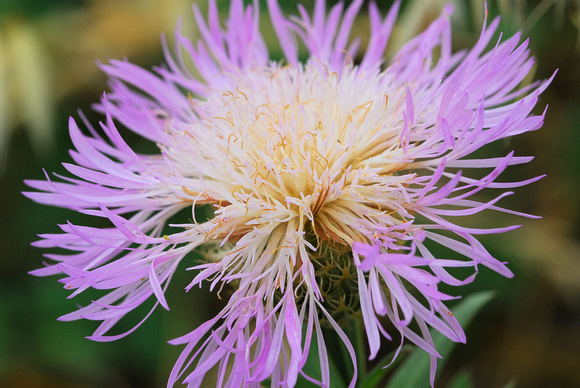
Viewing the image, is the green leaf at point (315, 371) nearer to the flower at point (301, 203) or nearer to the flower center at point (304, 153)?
the flower at point (301, 203)

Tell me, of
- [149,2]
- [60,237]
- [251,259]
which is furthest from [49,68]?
[251,259]

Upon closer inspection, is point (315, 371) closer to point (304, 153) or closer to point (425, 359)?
point (425, 359)

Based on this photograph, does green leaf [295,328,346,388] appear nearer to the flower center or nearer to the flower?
the flower

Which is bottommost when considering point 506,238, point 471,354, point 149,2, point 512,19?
point 471,354

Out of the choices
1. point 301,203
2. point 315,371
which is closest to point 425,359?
point 315,371

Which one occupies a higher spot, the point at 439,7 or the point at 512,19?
the point at 439,7

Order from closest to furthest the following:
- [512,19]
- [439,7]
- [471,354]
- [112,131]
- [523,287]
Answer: [112,131]
[512,19]
[439,7]
[523,287]
[471,354]

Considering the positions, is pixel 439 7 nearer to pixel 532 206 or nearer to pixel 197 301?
pixel 532 206
